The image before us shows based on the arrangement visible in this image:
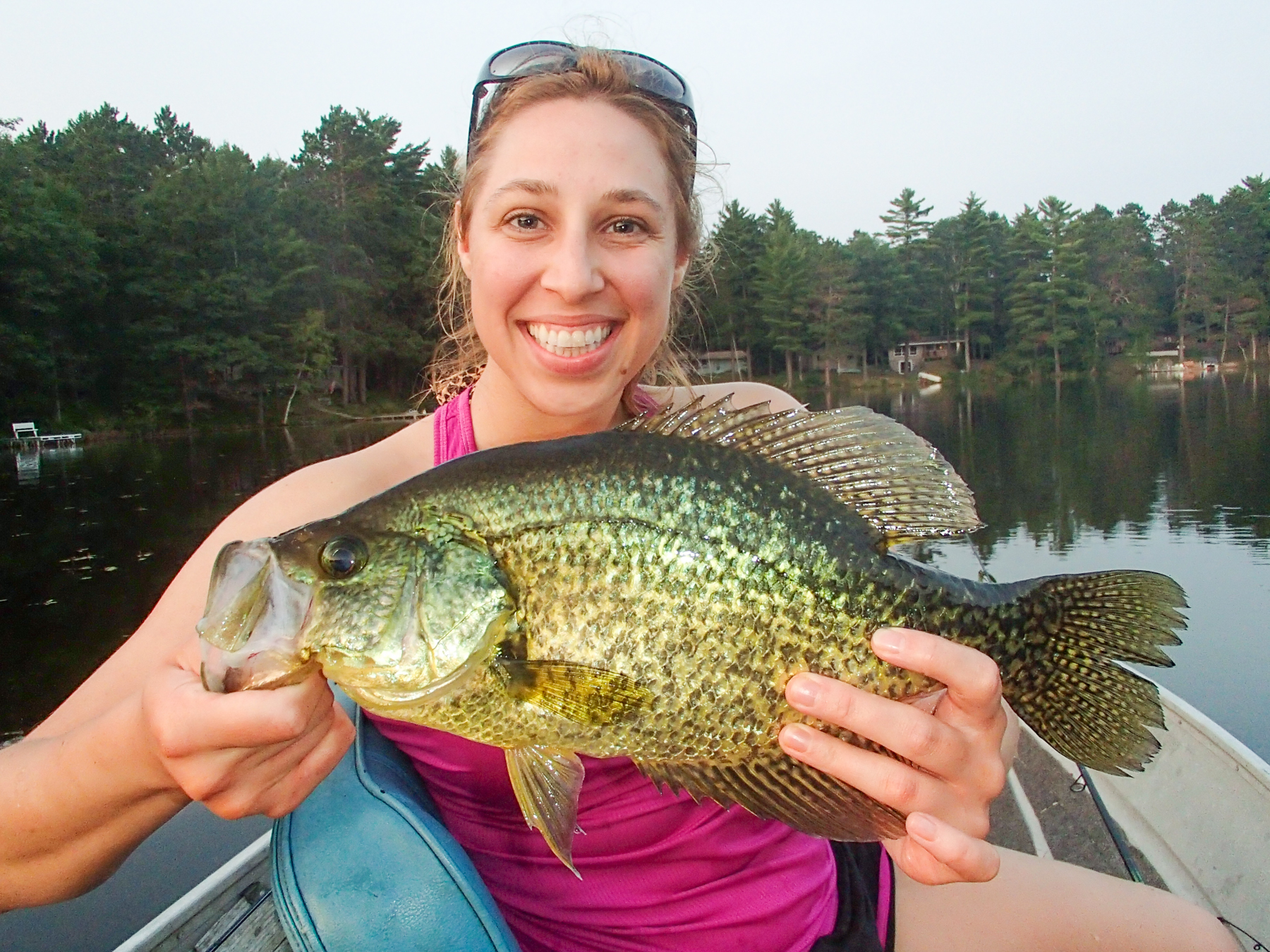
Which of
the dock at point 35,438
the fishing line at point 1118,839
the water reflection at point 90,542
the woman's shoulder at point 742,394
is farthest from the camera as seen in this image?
the dock at point 35,438

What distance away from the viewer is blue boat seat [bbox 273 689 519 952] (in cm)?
166

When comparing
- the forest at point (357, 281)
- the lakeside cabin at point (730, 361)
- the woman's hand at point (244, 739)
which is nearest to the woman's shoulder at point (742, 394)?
the woman's hand at point (244, 739)

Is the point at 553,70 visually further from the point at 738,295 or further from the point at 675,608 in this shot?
the point at 738,295

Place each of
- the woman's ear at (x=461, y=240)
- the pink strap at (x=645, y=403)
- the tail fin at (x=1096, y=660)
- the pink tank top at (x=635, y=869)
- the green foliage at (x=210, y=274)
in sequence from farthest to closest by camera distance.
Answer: the green foliage at (x=210, y=274)
the pink strap at (x=645, y=403)
the woman's ear at (x=461, y=240)
the pink tank top at (x=635, y=869)
the tail fin at (x=1096, y=660)

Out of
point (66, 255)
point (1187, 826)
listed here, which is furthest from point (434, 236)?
point (1187, 826)

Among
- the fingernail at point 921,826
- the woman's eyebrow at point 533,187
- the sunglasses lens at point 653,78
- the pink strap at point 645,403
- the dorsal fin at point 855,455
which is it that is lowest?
the fingernail at point 921,826

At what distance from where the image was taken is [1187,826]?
3.69 metres

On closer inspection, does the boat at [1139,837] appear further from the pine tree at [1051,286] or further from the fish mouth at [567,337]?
the pine tree at [1051,286]

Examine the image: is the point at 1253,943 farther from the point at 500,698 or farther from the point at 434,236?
the point at 434,236

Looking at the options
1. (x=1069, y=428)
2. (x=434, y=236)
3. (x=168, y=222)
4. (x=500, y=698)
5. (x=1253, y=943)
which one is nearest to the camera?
(x=500, y=698)

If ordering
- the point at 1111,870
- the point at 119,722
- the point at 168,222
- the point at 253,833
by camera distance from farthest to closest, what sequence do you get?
the point at 168,222, the point at 253,833, the point at 1111,870, the point at 119,722

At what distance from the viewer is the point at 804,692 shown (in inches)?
60.9

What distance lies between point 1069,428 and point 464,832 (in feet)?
94.1

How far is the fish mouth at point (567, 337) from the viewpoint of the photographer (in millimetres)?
2068
